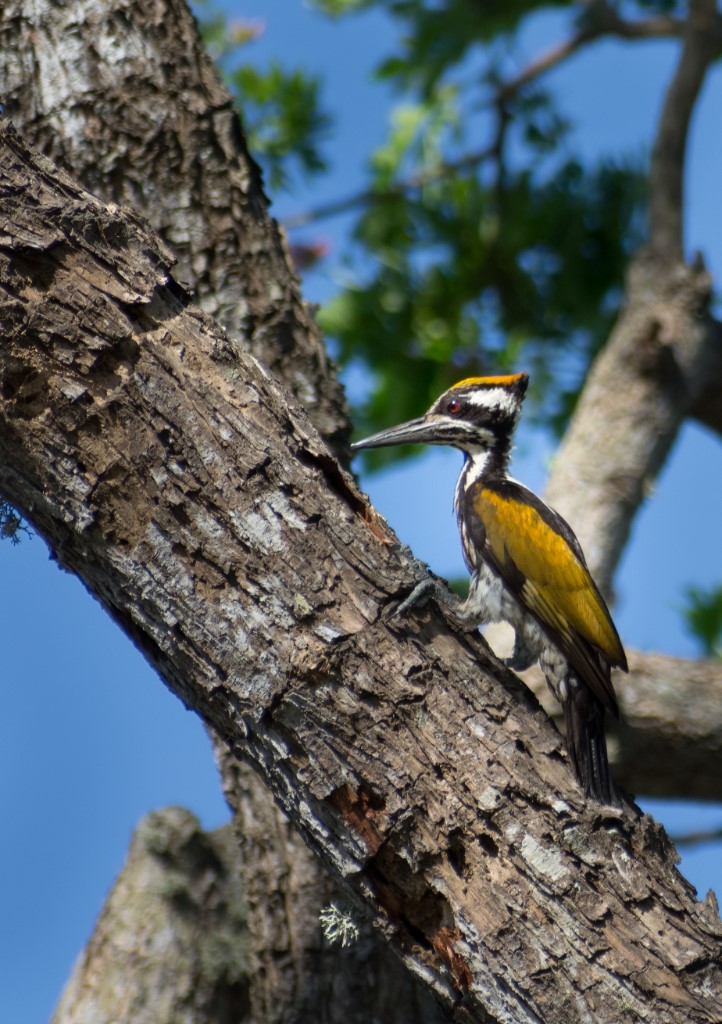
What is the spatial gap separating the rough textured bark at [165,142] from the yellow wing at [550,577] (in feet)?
2.37

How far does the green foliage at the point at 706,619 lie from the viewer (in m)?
6.54

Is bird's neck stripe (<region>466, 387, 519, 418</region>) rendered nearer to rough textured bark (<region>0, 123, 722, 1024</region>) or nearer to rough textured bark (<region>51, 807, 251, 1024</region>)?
rough textured bark (<region>0, 123, 722, 1024</region>)

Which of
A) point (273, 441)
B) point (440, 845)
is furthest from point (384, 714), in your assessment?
point (273, 441)

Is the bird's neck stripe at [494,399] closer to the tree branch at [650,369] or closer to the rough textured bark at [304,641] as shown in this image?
the tree branch at [650,369]

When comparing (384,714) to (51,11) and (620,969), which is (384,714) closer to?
(620,969)

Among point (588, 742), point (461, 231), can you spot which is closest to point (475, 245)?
point (461, 231)

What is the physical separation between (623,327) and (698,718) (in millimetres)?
2171

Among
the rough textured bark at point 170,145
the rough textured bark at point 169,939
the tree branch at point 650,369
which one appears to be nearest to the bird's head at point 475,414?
the rough textured bark at point 170,145

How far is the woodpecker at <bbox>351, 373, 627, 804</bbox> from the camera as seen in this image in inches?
167

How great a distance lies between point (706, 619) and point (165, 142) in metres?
4.00

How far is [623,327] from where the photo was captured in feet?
20.9

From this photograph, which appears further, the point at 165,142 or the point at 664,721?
the point at 664,721

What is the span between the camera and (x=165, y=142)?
14.4 ft

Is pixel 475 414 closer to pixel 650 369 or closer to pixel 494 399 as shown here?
pixel 494 399
